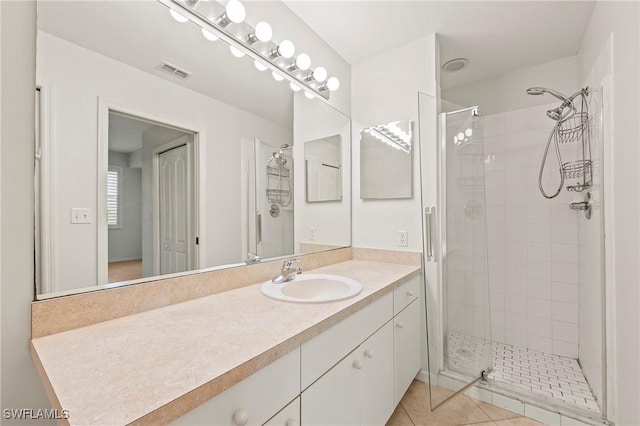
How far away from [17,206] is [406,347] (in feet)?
5.88

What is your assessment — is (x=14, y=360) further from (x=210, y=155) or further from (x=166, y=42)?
(x=166, y=42)

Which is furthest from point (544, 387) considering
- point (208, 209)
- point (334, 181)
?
point (208, 209)

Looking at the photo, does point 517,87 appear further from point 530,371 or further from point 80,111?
point 80,111

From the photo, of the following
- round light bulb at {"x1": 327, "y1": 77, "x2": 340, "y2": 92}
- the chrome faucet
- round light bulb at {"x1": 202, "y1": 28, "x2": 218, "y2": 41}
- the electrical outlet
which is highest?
round light bulb at {"x1": 327, "y1": 77, "x2": 340, "y2": 92}

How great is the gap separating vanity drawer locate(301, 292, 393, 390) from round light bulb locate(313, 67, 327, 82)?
1454 millimetres

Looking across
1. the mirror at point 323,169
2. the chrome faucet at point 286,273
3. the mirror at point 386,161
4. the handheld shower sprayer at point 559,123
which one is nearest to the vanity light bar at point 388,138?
the mirror at point 386,161

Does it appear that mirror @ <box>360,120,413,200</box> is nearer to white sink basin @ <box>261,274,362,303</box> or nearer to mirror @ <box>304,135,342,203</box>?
Answer: mirror @ <box>304,135,342,203</box>

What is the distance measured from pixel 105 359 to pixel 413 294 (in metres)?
1.55

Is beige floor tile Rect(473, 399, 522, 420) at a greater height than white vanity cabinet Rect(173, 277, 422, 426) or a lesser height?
lesser

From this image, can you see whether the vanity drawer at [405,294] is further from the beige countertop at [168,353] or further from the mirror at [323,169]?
the mirror at [323,169]

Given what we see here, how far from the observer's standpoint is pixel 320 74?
1.86m

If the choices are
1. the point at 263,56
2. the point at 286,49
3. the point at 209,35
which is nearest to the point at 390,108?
the point at 286,49

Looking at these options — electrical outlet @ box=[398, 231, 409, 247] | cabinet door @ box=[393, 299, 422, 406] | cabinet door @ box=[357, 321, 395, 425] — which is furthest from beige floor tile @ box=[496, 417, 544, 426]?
electrical outlet @ box=[398, 231, 409, 247]

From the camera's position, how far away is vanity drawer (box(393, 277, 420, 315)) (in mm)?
1501
